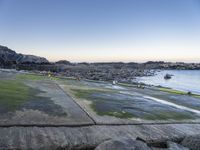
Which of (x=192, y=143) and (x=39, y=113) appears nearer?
(x=192, y=143)

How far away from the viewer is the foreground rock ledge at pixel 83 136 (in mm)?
7506

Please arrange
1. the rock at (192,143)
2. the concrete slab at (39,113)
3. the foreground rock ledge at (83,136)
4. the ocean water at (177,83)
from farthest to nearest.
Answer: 1. the ocean water at (177,83)
2. the concrete slab at (39,113)
3. the rock at (192,143)
4. the foreground rock ledge at (83,136)

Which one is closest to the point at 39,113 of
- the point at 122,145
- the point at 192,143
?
the point at 122,145

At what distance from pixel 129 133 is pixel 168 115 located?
557cm

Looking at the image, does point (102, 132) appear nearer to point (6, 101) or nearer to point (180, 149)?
point (180, 149)

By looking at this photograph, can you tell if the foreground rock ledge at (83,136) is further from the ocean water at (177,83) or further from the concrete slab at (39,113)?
the ocean water at (177,83)

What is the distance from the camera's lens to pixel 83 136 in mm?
8711

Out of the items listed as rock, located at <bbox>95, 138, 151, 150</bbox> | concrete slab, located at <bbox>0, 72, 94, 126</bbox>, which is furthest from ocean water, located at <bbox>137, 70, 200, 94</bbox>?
rock, located at <bbox>95, 138, 151, 150</bbox>

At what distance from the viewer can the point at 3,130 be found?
831cm

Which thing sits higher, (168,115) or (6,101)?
(6,101)

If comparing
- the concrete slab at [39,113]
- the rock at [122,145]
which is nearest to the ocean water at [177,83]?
the concrete slab at [39,113]

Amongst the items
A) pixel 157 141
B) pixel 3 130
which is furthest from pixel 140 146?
pixel 3 130

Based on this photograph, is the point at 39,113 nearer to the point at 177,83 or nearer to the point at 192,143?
the point at 192,143

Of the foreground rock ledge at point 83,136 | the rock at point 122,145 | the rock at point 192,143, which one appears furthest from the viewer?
the rock at point 192,143
